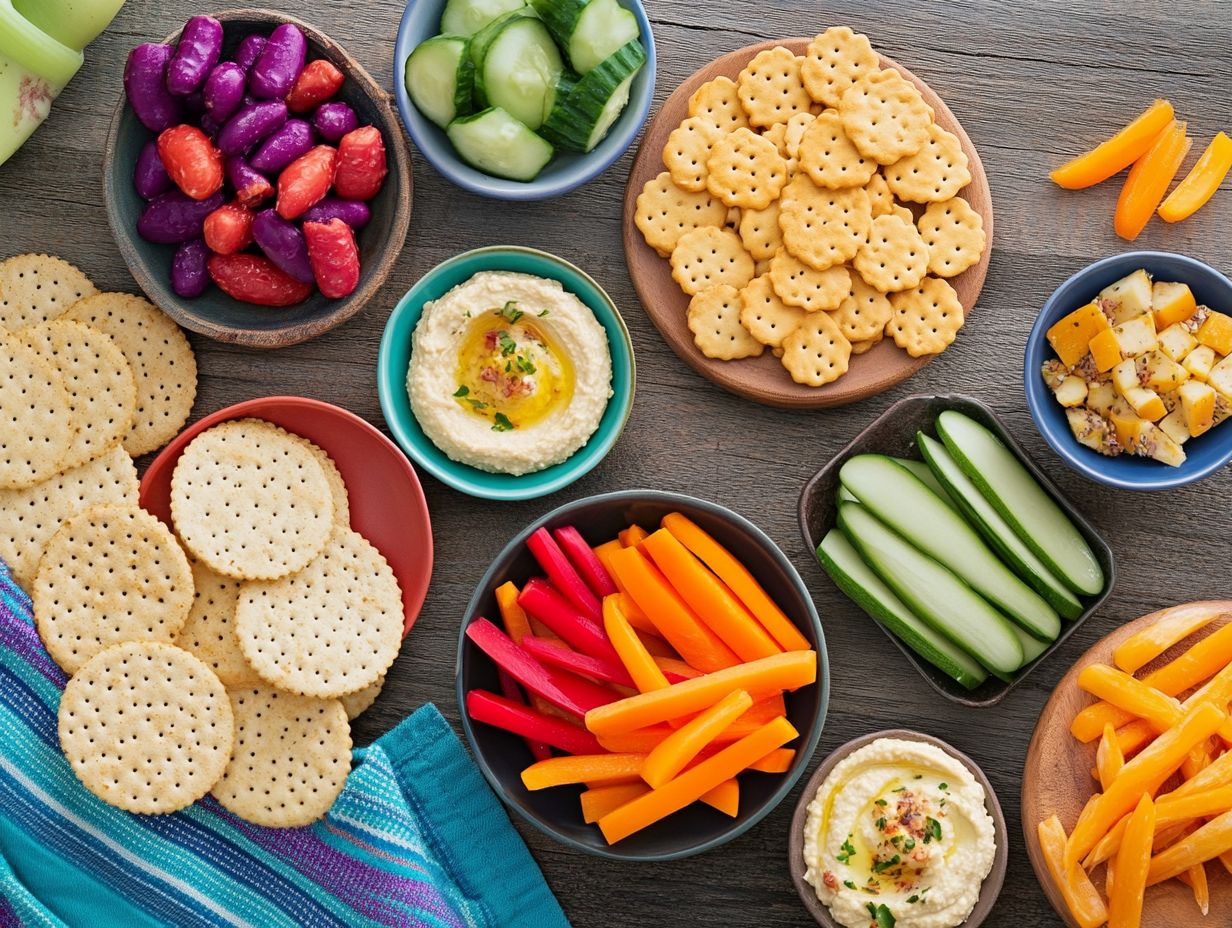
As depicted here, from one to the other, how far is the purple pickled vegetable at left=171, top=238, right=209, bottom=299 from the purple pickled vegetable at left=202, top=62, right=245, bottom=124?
0.88 feet

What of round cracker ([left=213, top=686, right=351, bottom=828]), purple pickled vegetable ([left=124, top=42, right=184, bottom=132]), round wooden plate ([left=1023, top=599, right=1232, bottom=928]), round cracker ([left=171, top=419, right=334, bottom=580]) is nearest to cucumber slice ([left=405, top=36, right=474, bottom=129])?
purple pickled vegetable ([left=124, top=42, right=184, bottom=132])

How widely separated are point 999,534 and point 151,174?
6.32 ft

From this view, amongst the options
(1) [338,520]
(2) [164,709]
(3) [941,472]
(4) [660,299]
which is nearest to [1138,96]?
(3) [941,472]

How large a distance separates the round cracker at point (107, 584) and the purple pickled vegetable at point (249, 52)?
0.96 meters

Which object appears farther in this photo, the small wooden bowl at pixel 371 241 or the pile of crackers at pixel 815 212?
the pile of crackers at pixel 815 212

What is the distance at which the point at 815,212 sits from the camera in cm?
242

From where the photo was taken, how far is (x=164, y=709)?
7.56ft

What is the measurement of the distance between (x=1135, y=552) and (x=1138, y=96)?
3.47 feet

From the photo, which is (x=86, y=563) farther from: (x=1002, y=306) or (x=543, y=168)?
(x=1002, y=306)

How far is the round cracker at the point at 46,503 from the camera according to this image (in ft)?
7.73

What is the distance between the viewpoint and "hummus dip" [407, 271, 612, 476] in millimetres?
2350

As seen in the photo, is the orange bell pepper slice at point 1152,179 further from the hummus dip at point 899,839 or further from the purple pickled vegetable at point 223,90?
the purple pickled vegetable at point 223,90

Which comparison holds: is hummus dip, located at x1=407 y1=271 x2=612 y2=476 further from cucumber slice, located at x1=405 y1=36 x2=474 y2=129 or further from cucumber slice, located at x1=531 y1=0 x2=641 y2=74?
cucumber slice, located at x1=531 y1=0 x2=641 y2=74

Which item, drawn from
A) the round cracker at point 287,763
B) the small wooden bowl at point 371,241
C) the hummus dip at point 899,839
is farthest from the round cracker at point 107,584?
the hummus dip at point 899,839
